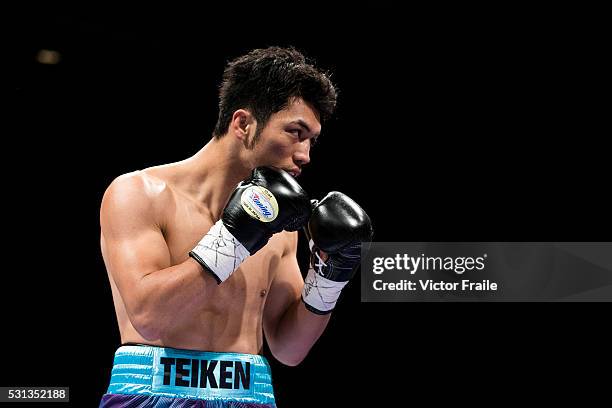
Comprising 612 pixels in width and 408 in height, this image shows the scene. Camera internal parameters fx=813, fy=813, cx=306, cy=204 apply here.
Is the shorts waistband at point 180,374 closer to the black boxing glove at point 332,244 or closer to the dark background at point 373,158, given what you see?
the black boxing glove at point 332,244

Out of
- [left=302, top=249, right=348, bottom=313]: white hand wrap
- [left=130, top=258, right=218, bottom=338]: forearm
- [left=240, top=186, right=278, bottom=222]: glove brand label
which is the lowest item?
[left=130, top=258, right=218, bottom=338]: forearm

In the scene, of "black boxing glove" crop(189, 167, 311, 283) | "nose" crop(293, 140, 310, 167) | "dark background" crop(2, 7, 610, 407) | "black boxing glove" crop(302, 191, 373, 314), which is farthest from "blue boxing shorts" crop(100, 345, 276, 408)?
"dark background" crop(2, 7, 610, 407)

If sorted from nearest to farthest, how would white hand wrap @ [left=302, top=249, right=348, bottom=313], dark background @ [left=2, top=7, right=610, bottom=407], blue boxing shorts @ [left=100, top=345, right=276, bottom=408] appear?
blue boxing shorts @ [left=100, top=345, right=276, bottom=408], white hand wrap @ [left=302, top=249, right=348, bottom=313], dark background @ [left=2, top=7, right=610, bottom=407]

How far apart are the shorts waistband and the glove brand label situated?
388 mm

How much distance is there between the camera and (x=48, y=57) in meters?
4.58

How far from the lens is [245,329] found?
2199 mm

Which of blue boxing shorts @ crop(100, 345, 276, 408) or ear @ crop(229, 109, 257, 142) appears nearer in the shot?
blue boxing shorts @ crop(100, 345, 276, 408)

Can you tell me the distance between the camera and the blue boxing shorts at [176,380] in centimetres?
203

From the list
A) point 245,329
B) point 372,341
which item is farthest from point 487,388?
point 245,329

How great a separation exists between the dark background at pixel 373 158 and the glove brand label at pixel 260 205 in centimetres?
246

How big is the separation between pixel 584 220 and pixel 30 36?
126 inches

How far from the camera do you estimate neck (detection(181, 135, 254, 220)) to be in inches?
89.6

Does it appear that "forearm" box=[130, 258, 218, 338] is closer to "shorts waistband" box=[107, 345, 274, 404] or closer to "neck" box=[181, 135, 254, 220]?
"shorts waistband" box=[107, 345, 274, 404]

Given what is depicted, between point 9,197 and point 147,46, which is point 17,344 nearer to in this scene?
point 9,197
